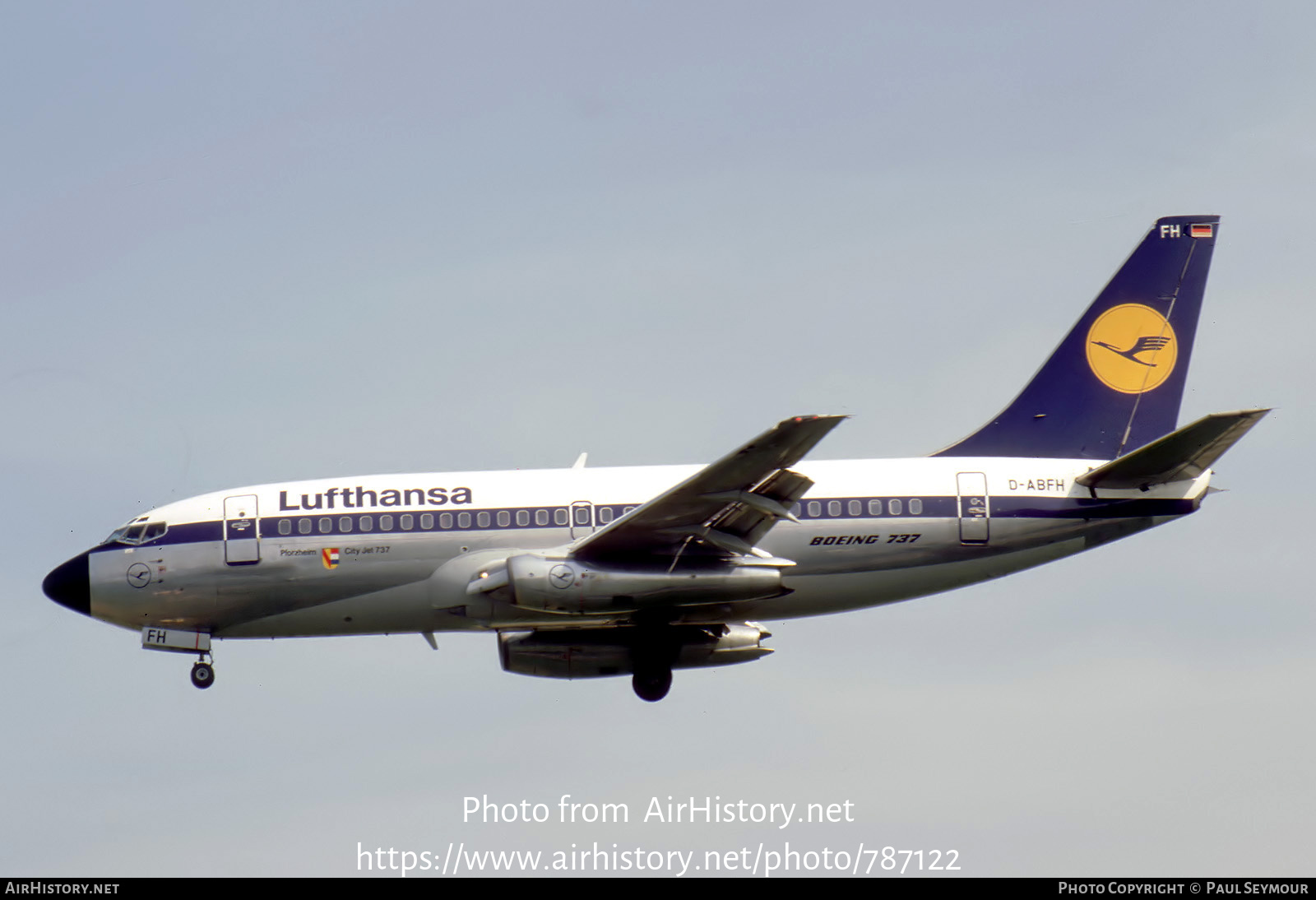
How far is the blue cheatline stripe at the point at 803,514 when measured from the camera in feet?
102

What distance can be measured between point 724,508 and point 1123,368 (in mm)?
11921

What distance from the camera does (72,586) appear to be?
1256 inches

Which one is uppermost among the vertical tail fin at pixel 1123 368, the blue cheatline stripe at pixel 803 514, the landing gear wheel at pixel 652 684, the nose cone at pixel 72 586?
the vertical tail fin at pixel 1123 368

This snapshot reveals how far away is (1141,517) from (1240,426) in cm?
345

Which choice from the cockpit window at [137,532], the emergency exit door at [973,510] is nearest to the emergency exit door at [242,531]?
the cockpit window at [137,532]

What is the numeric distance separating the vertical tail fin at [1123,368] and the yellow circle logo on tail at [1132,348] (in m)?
0.02

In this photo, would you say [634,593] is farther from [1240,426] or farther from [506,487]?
[1240,426]

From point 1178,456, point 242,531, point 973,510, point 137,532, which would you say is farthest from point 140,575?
point 1178,456

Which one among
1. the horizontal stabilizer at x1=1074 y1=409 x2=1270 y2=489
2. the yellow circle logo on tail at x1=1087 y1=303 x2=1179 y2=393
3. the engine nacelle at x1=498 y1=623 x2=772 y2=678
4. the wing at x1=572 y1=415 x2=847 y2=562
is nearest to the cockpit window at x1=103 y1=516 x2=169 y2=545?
the engine nacelle at x1=498 y1=623 x2=772 y2=678

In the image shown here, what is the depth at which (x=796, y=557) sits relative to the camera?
1224 inches

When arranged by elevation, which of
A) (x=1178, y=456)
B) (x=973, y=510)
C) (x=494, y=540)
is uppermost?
(x=1178, y=456)

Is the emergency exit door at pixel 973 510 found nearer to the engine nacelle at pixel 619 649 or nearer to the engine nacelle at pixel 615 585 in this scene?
the engine nacelle at pixel 615 585

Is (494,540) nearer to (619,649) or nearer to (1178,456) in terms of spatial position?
(619,649)

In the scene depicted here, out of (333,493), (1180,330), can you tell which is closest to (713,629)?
(333,493)
